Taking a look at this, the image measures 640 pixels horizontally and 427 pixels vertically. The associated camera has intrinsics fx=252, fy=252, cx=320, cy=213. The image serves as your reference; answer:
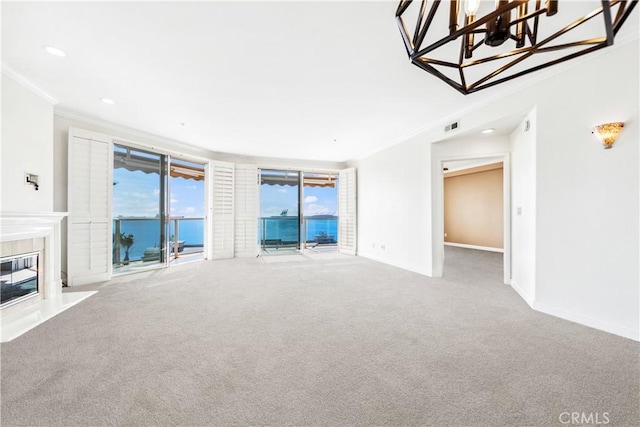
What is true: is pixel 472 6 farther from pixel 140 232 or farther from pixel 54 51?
pixel 140 232

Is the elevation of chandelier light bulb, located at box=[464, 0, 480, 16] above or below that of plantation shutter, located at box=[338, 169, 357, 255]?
above

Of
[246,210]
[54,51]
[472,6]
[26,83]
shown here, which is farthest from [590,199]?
[26,83]

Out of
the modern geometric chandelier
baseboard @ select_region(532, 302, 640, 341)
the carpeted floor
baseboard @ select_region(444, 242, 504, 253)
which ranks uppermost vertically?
the modern geometric chandelier

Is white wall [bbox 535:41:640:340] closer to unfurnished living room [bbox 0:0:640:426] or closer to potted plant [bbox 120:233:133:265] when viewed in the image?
unfurnished living room [bbox 0:0:640:426]

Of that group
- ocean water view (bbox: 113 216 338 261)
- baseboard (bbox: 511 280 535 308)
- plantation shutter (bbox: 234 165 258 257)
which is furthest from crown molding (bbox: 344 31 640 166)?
ocean water view (bbox: 113 216 338 261)

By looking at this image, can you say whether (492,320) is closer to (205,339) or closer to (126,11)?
(205,339)

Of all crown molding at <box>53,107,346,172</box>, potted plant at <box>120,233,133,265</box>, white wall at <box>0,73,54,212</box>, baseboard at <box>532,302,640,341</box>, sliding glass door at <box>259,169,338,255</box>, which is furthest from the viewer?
sliding glass door at <box>259,169,338,255</box>

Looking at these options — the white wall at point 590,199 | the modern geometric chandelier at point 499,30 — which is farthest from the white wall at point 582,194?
the modern geometric chandelier at point 499,30

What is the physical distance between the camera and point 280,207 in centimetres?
897

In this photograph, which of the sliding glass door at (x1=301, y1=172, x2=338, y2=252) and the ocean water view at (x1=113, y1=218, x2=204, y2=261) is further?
the sliding glass door at (x1=301, y1=172, x2=338, y2=252)

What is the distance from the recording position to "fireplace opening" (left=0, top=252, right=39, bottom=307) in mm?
2592

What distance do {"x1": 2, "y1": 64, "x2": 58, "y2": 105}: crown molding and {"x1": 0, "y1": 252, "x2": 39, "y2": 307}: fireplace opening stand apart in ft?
6.06

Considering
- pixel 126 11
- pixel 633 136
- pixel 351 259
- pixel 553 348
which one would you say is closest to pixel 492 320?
pixel 553 348

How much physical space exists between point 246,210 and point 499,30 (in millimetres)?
5530
